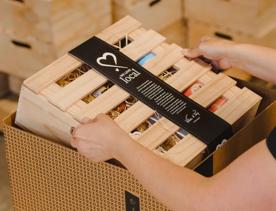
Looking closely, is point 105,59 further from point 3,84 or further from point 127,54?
point 3,84

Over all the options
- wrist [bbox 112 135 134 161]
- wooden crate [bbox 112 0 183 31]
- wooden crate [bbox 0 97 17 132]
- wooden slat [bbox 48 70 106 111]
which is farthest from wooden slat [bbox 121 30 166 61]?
wooden crate [bbox 0 97 17 132]

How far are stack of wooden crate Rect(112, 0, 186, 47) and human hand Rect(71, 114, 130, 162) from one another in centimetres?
88

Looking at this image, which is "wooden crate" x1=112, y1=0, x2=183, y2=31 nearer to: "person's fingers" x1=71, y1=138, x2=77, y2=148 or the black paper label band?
the black paper label band

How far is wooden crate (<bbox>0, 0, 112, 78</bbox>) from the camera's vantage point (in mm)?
1922

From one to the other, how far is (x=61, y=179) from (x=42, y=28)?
60 cm

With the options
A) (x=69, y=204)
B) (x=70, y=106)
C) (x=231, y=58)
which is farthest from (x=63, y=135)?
(x=231, y=58)

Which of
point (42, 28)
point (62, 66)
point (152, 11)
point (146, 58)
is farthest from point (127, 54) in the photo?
point (152, 11)

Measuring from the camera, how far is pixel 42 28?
194cm

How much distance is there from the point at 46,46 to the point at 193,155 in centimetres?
76

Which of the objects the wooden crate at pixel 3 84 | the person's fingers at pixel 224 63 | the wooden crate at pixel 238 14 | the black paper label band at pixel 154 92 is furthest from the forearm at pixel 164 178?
the wooden crate at pixel 238 14

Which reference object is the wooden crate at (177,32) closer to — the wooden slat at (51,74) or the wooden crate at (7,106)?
the wooden crate at (7,106)

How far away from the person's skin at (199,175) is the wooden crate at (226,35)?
2.83ft

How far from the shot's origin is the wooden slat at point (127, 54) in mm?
1465

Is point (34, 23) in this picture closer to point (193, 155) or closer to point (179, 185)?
point (193, 155)
